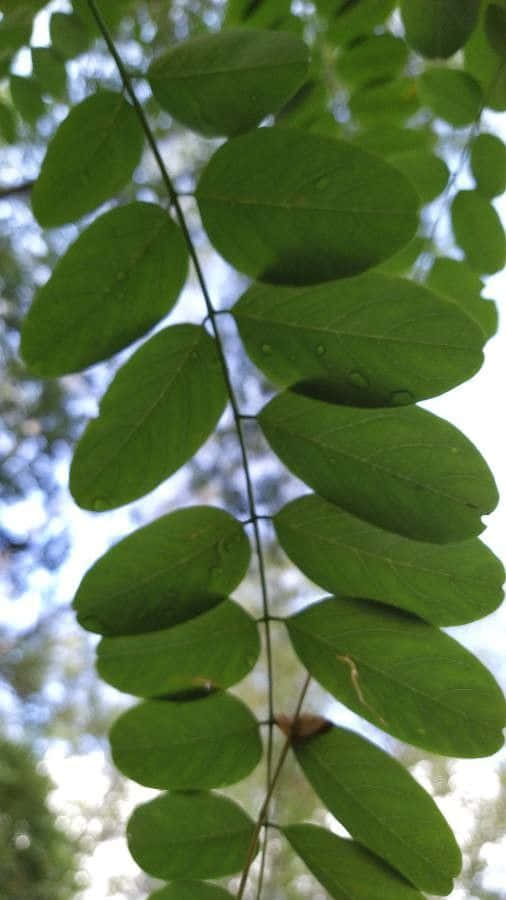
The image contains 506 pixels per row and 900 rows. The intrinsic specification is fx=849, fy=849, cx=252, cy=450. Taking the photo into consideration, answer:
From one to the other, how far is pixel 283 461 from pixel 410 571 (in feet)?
0.37

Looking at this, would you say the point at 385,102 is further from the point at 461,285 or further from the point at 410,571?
the point at 410,571

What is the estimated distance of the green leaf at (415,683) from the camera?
53 cm

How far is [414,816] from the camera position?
21.1 inches

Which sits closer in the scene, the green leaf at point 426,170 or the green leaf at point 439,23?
the green leaf at point 439,23

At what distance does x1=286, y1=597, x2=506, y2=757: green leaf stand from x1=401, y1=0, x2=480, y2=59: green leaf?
0.46 metres

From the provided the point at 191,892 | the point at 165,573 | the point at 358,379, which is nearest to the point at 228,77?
the point at 358,379

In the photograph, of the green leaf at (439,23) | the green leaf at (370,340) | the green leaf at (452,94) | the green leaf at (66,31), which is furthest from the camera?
the green leaf at (66,31)

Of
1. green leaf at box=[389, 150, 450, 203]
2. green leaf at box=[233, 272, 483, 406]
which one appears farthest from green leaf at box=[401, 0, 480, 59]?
green leaf at box=[233, 272, 483, 406]

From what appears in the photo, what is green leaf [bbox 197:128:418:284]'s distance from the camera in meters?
0.51

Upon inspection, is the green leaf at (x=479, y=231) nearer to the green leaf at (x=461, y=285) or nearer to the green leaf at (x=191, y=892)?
the green leaf at (x=461, y=285)

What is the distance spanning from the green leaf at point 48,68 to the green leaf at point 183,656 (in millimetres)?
Answer: 720

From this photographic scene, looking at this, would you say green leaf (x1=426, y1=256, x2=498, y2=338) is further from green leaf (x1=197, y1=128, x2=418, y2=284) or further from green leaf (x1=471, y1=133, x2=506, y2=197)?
green leaf (x1=197, y1=128, x2=418, y2=284)

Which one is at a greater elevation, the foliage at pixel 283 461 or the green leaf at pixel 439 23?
the green leaf at pixel 439 23

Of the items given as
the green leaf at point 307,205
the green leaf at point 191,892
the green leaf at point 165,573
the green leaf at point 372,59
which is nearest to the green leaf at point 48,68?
the green leaf at point 372,59
